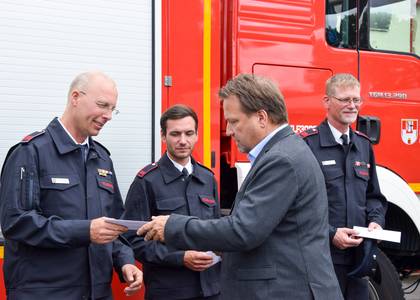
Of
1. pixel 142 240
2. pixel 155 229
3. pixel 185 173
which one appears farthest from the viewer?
pixel 185 173

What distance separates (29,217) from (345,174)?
1.72 m

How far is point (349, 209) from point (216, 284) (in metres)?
0.85

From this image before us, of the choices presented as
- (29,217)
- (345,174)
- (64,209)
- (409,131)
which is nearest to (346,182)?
(345,174)

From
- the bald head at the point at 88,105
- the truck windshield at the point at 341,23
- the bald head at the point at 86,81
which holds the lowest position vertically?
the bald head at the point at 88,105

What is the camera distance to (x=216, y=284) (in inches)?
120

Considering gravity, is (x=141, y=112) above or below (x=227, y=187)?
above

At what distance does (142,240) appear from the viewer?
3027 mm

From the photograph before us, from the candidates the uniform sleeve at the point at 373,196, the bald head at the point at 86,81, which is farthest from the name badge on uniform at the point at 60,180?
the uniform sleeve at the point at 373,196

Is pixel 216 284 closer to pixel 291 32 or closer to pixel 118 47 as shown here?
pixel 118 47

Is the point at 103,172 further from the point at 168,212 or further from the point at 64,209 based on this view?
the point at 168,212

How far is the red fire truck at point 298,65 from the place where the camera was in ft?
12.1

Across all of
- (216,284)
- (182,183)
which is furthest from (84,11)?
(216,284)

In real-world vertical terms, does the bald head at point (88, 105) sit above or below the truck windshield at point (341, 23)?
below

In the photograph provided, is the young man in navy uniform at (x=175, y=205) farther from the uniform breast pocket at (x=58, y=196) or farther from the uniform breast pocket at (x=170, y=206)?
the uniform breast pocket at (x=58, y=196)
